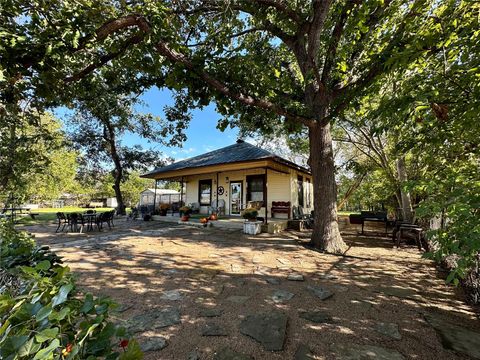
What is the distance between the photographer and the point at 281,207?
13.4 m

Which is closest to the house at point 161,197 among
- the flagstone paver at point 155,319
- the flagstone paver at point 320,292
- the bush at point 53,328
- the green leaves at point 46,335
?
the flagstone paver at point 155,319

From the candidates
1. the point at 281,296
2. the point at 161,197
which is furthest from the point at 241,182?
the point at 161,197

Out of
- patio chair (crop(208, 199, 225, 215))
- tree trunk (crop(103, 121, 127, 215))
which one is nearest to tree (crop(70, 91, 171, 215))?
tree trunk (crop(103, 121, 127, 215))

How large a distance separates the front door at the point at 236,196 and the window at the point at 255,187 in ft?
1.96

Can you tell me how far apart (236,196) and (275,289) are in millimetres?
10789

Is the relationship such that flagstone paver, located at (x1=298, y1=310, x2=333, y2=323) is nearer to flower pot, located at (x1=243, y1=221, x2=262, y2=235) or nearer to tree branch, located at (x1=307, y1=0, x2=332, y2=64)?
tree branch, located at (x1=307, y1=0, x2=332, y2=64)

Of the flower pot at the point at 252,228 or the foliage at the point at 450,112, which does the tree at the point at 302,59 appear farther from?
the flower pot at the point at 252,228

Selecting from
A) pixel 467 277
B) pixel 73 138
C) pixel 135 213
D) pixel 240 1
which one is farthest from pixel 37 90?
pixel 73 138

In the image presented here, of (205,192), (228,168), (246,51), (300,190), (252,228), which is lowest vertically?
(252,228)

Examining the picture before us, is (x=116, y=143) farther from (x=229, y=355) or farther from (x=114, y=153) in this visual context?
(x=229, y=355)

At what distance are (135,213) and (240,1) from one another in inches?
555

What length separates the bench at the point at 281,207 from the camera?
1321 cm

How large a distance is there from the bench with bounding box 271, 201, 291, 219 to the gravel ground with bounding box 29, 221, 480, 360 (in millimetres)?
5859

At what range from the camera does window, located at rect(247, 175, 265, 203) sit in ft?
45.2
